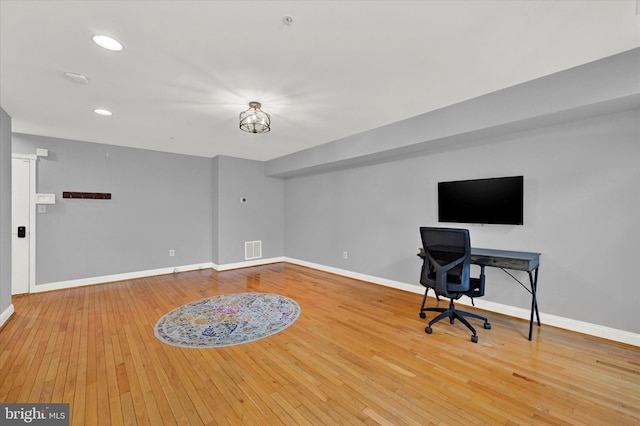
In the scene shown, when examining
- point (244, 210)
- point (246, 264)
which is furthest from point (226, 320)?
point (244, 210)

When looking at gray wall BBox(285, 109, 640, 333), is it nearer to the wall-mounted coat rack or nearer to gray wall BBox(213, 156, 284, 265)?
gray wall BBox(213, 156, 284, 265)

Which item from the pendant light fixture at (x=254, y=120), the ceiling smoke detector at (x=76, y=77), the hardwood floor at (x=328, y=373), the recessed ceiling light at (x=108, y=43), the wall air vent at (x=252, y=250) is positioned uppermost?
the recessed ceiling light at (x=108, y=43)

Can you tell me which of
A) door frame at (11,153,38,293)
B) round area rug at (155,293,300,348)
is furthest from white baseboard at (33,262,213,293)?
round area rug at (155,293,300,348)

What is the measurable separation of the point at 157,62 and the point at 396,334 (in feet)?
11.3

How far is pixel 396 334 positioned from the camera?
2846 millimetres

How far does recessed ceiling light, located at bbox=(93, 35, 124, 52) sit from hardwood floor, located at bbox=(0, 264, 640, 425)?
8.45 ft

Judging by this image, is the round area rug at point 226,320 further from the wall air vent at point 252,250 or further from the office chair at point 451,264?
the wall air vent at point 252,250

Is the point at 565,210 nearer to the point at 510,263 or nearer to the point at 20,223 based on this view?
the point at 510,263

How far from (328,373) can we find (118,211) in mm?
4985

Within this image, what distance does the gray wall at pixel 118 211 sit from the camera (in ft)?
14.5

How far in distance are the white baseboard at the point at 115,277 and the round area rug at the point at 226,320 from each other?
217 cm

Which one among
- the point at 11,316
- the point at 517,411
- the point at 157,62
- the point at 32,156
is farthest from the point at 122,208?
the point at 517,411

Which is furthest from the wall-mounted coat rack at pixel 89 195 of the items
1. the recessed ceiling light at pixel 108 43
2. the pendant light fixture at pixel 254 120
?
the recessed ceiling light at pixel 108 43

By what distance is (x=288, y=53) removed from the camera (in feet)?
7.15
